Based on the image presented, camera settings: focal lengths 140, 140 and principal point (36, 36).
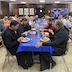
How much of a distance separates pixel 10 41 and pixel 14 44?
0.34ft

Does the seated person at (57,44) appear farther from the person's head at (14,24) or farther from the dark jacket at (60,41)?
the person's head at (14,24)

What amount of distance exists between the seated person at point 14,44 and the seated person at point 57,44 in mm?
311

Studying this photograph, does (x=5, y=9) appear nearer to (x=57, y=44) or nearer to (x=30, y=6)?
(x=30, y=6)

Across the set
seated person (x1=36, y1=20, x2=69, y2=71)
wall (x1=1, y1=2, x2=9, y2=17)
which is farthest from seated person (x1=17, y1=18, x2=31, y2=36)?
wall (x1=1, y1=2, x2=9, y2=17)

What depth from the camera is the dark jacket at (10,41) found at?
2.88 m

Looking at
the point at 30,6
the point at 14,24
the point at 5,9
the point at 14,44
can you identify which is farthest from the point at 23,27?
the point at 30,6

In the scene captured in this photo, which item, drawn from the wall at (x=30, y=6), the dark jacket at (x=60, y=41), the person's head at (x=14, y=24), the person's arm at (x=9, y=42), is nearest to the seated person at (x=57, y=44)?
the dark jacket at (x=60, y=41)

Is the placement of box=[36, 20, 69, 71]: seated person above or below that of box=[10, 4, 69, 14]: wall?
below

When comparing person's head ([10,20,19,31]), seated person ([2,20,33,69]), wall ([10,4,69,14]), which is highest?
wall ([10,4,69,14])

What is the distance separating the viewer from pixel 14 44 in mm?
2918

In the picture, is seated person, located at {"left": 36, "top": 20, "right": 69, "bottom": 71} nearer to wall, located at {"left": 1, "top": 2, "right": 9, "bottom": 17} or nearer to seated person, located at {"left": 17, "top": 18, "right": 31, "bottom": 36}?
seated person, located at {"left": 17, "top": 18, "right": 31, "bottom": 36}

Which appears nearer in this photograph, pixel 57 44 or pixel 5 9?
pixel 57 44

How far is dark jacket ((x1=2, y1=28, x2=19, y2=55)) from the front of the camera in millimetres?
2875

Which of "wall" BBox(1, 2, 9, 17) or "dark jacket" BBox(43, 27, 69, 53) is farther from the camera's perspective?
"wall" BBox(1, 2, 9, 17)
